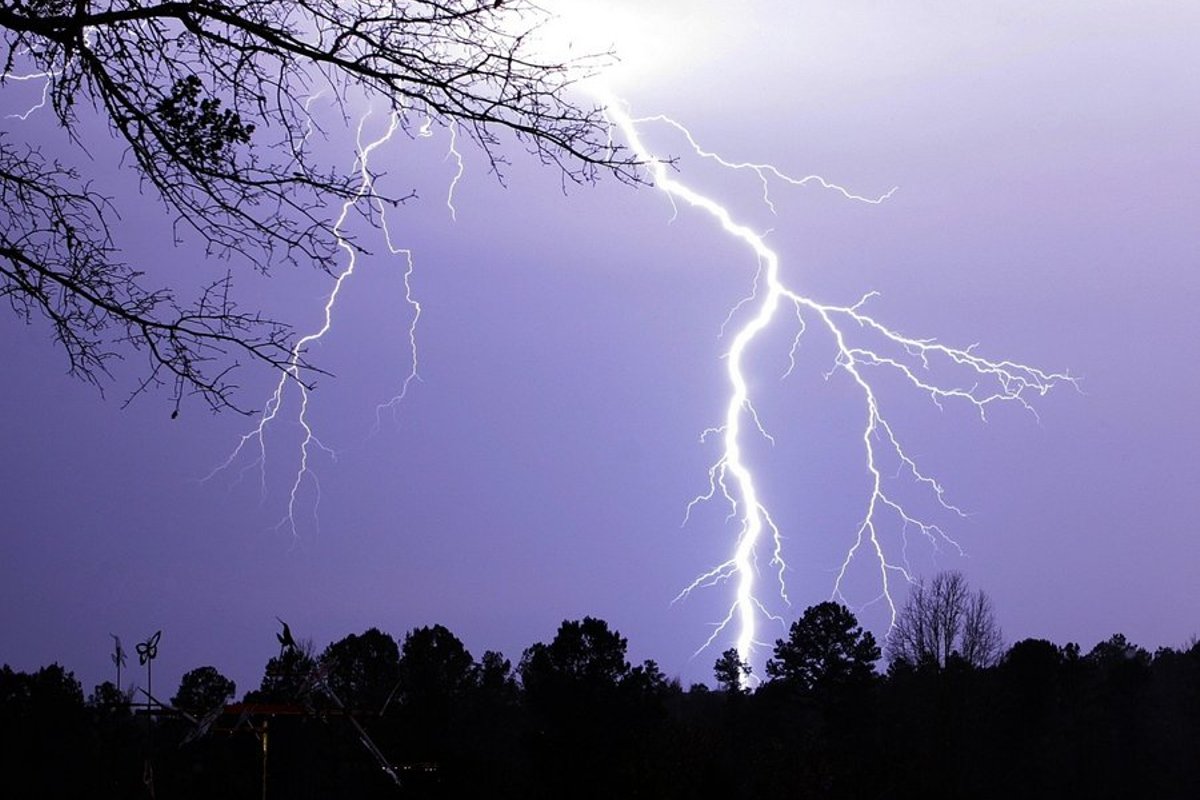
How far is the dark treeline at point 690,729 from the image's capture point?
22.2 meters

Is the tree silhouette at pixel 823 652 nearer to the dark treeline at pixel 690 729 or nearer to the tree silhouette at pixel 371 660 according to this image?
the dark treeline at pixel 690 729

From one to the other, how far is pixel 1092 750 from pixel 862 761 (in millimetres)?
14655

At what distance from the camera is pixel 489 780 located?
72.5 feet

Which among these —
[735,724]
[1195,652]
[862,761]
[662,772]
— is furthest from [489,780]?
[1195,652]

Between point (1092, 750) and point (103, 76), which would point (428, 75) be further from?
point (1092, 750)

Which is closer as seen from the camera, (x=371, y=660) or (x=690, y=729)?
(x=690, y=729)

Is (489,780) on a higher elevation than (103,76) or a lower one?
higher

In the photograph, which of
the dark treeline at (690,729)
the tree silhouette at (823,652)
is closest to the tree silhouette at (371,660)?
the dark treeline at (690,729)

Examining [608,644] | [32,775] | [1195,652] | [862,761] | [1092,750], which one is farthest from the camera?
[1195,652]

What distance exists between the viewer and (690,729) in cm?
2722

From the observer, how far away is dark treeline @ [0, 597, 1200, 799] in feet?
72.8

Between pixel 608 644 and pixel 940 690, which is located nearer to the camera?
pixel 608 644

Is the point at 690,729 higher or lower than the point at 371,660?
lower

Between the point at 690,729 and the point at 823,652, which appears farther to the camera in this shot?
the point at 823,652
